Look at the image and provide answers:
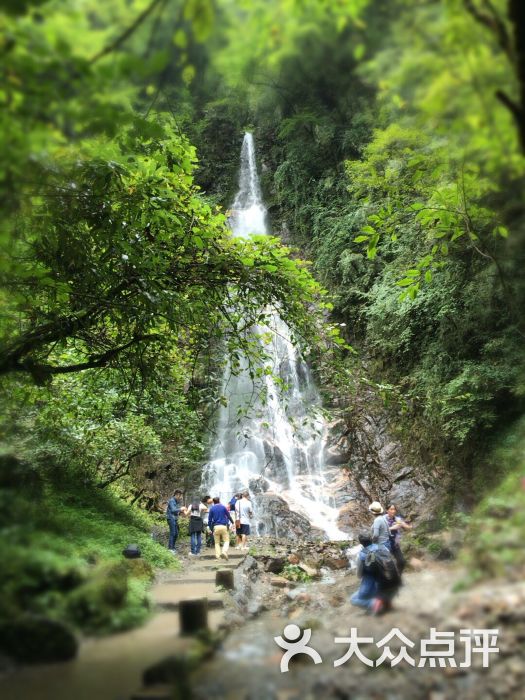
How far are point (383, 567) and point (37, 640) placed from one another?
248 centimetres

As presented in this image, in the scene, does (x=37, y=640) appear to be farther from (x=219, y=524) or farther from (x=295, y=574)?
(x=219, y=524)

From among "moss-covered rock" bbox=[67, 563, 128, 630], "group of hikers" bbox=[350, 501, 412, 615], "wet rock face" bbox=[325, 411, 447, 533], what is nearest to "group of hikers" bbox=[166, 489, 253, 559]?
"wet rock face" bbox=[325, 411, 447, 533]

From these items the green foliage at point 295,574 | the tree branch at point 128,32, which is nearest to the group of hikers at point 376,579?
the tree branch at point 128,32

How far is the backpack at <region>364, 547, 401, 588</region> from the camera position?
319 cm

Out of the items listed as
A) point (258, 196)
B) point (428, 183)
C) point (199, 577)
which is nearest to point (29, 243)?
point (428, 183)

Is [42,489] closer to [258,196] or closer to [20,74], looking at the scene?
[20,74]

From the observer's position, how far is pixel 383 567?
372 cm

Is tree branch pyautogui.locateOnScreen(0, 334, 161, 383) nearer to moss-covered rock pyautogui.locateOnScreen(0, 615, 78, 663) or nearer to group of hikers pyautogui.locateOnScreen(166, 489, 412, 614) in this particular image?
group of hikers pyautogui.locateOnScreen(166, 489, 412, 614)

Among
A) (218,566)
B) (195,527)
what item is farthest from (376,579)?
(195,527)

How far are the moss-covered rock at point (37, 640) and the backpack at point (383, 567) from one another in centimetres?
176

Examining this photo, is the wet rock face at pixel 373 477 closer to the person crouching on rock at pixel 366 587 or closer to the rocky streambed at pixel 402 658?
the person crouching on rock at pixel 366 587

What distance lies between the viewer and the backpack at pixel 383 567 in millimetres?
3193

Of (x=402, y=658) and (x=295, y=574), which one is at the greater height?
(x=402, y=658)

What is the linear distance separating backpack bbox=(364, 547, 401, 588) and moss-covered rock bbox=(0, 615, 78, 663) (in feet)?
5.77
